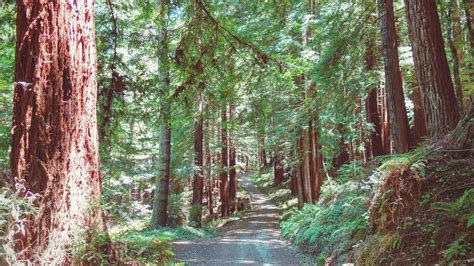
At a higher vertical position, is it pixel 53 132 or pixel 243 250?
pixel 53 132

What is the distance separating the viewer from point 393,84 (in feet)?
30.9

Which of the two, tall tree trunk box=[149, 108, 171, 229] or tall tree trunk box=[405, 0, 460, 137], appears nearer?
tall tree trunk box=[405, 0, 460, 137]

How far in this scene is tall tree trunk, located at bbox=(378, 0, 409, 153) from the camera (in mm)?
9352

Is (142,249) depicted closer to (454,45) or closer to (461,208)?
(461,208)

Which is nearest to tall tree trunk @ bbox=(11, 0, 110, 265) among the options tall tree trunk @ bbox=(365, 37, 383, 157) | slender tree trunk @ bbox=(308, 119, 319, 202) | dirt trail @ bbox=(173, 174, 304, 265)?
dirt trail @ bbox=(173, 174, 304, 265)

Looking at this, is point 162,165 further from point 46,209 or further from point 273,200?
point 273,200

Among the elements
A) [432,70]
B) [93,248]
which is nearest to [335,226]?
[432,70]

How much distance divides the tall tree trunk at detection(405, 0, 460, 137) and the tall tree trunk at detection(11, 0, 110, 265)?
5845mm

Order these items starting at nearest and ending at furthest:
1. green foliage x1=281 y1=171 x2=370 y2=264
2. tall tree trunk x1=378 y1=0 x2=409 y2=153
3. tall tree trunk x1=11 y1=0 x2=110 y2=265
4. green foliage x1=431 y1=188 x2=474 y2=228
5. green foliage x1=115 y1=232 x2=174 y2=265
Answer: tall tree trunk x1=11 y1=0 x2=110 y2=265
green foliage x1=115 y1=232 x2=174 y2=265
green foliage x1=431 y1=188 x2=474 y2=228
green foliage x1=281 y1=171 x2=370 y2=264
tall tree trunk x1=378 y1=0 x2=409 y2=153

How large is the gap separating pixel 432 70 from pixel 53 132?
6.24m

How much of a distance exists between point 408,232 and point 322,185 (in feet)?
41.2

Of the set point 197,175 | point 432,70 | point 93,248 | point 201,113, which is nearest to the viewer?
point 93,248

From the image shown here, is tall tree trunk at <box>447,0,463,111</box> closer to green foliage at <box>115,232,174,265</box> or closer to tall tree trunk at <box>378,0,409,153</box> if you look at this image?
tall tree trunk at <box>378,0,409,153</box>

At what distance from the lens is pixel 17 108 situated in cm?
282
